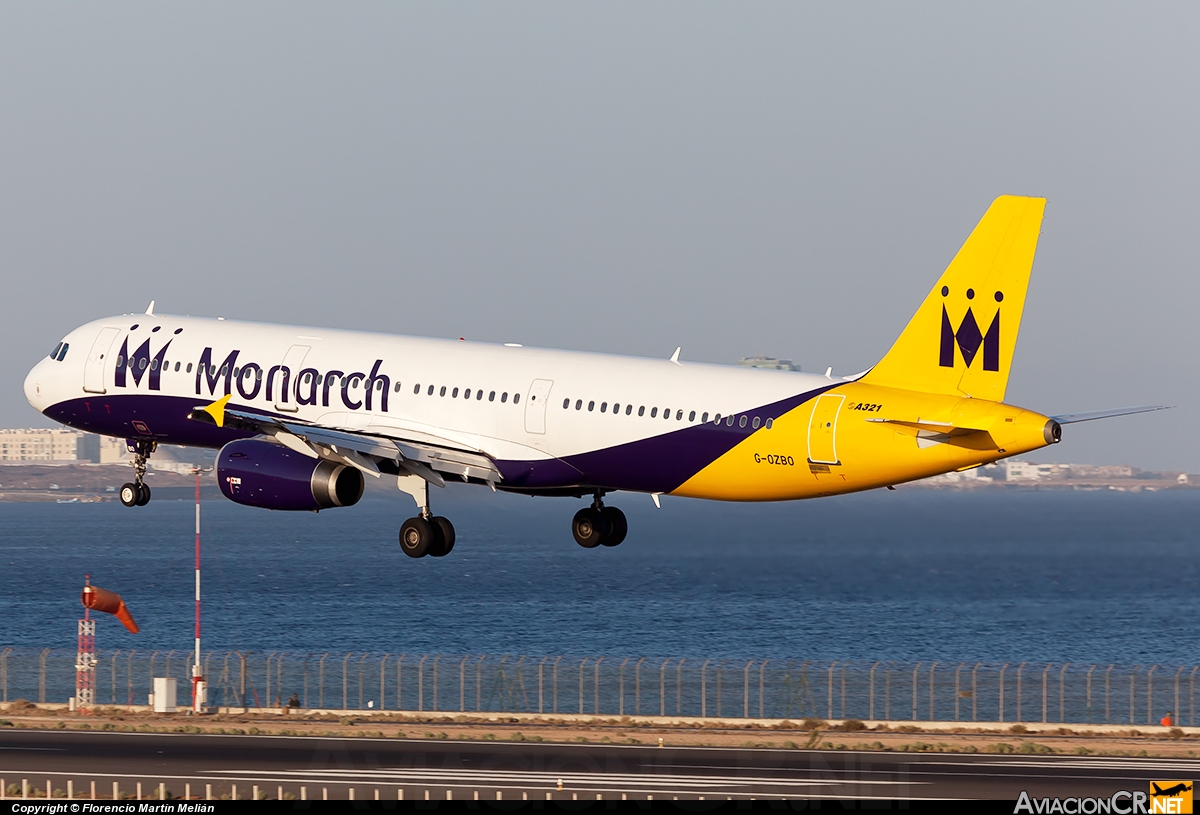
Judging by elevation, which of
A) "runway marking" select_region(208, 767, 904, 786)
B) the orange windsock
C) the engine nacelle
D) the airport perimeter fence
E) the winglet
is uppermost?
the winglet

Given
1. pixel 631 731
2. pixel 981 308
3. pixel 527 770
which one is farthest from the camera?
pixel 631 731

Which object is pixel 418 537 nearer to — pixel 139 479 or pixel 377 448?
pixel 377 448

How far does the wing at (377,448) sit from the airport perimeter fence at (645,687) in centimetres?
3798

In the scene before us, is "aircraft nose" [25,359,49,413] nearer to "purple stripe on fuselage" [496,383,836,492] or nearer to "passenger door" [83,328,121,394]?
"passenger door" [83,328,121,394]

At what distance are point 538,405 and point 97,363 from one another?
16.5 m

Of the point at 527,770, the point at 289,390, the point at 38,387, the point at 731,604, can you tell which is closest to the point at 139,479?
the point at 38,387

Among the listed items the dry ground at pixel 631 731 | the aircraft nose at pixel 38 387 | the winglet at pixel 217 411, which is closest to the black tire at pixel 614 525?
the winglet at pixel 217 411

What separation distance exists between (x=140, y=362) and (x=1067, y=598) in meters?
126

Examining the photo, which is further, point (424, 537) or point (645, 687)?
point (645, 687)

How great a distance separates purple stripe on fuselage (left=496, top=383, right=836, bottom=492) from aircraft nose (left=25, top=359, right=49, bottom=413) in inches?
716

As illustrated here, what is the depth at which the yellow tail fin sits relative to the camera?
138 ft

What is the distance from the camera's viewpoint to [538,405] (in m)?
48.2

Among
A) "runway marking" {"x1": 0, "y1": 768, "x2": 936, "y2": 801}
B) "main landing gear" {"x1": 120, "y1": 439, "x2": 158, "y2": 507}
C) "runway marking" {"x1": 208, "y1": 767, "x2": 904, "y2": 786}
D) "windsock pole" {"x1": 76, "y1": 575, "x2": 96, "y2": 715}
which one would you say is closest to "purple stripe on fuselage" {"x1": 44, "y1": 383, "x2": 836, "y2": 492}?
Result: "main landing gear" {"x1": 120, "y1": 439, "x2": 158, "y2": 507}

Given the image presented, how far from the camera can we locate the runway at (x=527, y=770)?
2099 inches
